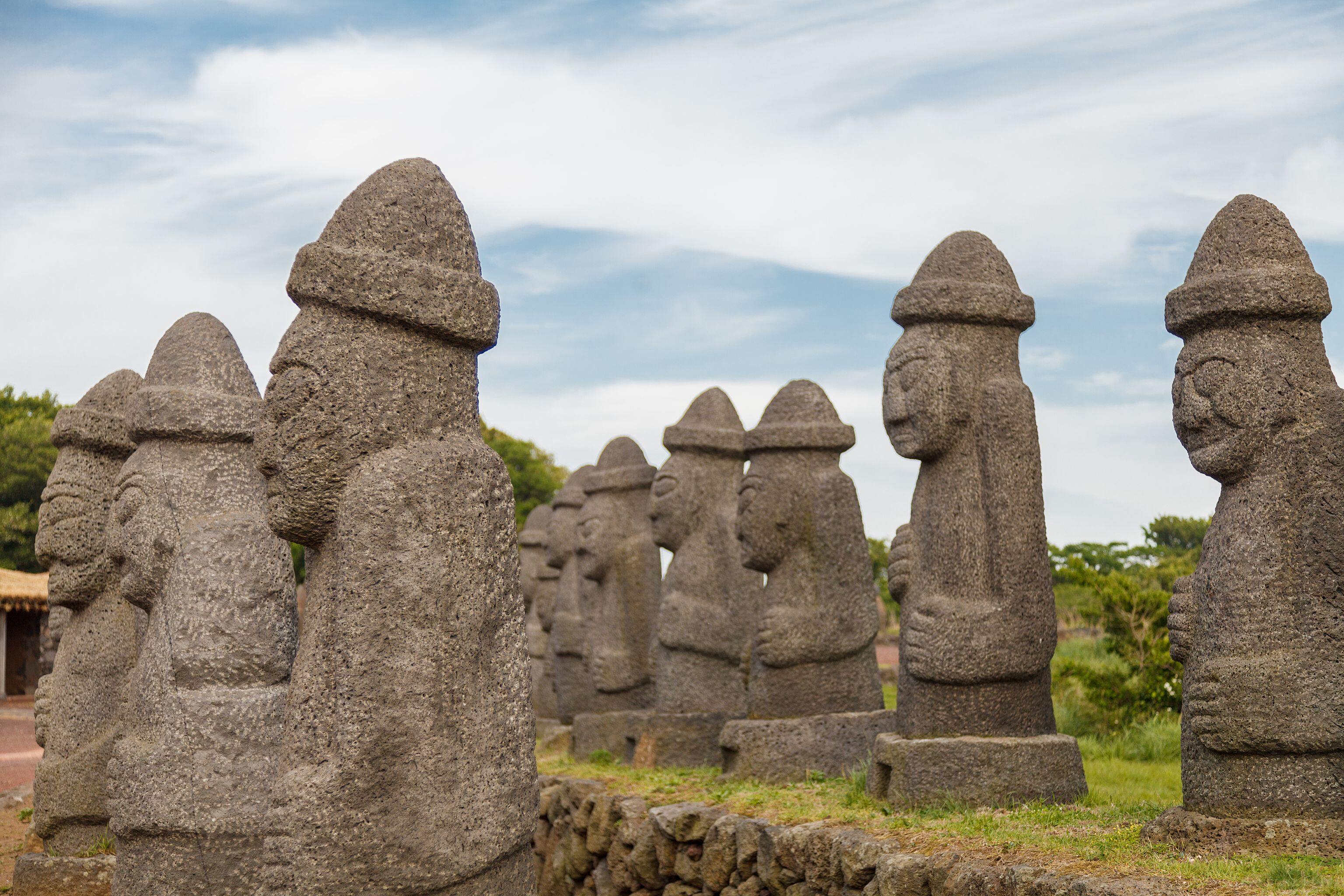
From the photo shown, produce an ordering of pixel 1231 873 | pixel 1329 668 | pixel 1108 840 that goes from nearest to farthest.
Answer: pixel 1231 873, pixel 1329 668, pixel 1108 840

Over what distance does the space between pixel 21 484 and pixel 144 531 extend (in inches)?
1046

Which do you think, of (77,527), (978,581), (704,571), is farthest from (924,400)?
(77,527)

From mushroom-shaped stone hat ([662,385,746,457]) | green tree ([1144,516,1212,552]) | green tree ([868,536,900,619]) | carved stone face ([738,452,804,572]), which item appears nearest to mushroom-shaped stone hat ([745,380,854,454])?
carved stone face ([738,452,804,572])

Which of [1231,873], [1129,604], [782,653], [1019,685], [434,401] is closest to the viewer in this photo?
[434,401]

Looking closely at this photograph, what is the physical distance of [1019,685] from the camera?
286 inches

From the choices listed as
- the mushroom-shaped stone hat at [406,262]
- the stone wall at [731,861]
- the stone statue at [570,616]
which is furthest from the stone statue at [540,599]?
the mushroom-shaped stone hat at [406,262]

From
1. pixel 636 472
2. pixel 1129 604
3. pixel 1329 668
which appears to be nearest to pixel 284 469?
pixel 1329 668

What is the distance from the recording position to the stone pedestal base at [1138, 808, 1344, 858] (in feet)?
17.0

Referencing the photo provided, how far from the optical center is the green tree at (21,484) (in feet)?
95.9

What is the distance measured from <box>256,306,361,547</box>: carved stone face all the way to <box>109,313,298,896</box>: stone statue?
1525 millimetres

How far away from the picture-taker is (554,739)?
12.5m

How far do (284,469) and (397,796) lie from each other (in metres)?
1.16

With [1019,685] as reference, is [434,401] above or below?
above

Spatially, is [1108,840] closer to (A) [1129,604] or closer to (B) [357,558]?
(B) [357,558]
